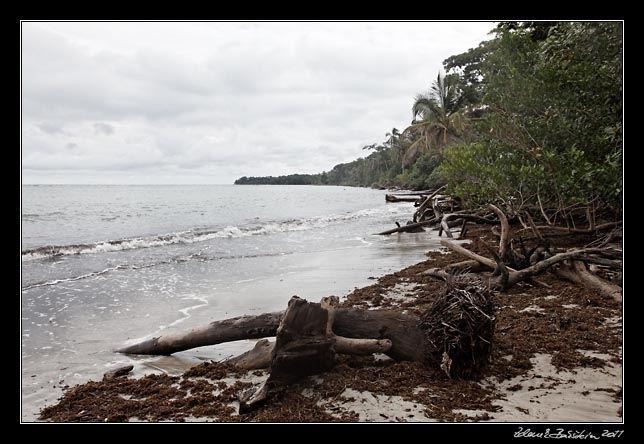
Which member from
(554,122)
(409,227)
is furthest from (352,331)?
(409,227)

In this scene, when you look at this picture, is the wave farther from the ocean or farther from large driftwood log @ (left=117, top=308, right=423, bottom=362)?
large driftwood log @ (left=117, top=308, right=423, bottom=362)

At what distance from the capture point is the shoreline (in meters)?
3.45

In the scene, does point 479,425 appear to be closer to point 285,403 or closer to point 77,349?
point 285,403

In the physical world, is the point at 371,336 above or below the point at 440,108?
below

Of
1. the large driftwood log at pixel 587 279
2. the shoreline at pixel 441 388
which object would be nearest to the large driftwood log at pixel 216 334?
the shoreline at pixel 441 388

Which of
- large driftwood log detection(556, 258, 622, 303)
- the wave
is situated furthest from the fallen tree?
the wave

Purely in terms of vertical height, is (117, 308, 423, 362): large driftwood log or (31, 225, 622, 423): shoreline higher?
(117, 308, 423, 362): large driftwood log

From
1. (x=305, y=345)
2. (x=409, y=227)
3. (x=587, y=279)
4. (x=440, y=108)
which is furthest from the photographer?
(x=440, y=108)

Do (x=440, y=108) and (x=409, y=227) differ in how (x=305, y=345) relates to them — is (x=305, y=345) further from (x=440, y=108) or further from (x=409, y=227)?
(x=440, y=108)

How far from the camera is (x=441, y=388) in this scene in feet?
12.5

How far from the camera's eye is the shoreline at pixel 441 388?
11.3 ft

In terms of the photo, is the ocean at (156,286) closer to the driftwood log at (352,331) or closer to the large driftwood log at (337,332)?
the large driftwood log at (337,332)

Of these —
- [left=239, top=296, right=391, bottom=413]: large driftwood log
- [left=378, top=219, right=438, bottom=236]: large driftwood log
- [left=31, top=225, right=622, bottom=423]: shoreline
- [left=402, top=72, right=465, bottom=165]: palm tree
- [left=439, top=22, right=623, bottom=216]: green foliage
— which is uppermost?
[left=402, top=72, right=465, bottom=165]: palm tree

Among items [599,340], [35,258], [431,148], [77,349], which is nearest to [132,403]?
[77,349]
